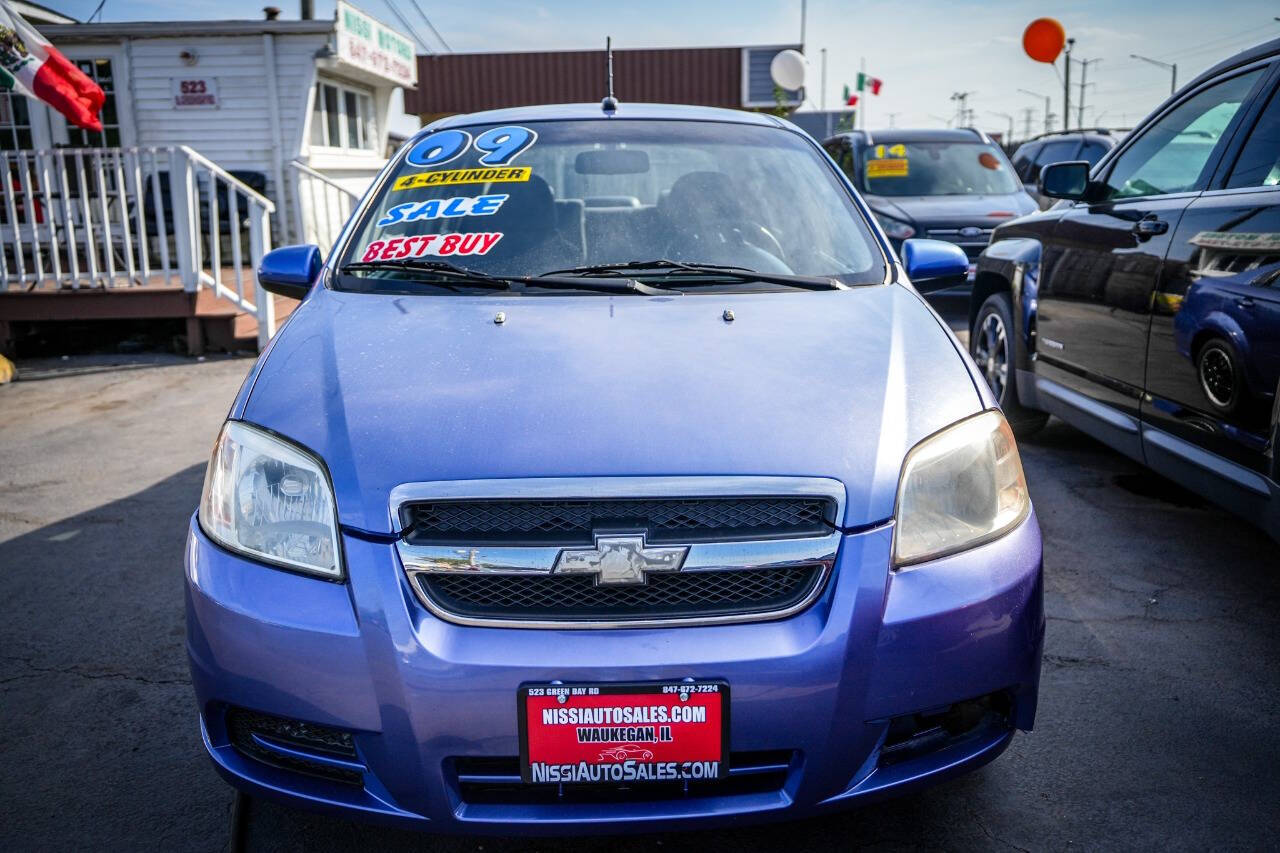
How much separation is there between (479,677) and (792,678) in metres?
0.51

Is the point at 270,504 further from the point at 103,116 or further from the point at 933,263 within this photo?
the point at 103,116

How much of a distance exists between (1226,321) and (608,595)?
7.28ft

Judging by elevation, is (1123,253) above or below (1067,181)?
below

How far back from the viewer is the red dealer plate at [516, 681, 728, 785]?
1.67 m

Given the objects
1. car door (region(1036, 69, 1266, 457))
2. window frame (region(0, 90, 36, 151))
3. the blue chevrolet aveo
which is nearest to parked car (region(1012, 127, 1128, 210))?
car door (region(1036, 69, 1266, 457))

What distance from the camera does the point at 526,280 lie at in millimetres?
2648

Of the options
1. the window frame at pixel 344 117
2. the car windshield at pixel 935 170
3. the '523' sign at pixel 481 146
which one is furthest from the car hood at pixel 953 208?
the window frame at pixel 344 117

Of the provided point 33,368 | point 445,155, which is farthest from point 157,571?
point 33,368

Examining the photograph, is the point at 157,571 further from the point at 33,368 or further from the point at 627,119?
the point at 33,368

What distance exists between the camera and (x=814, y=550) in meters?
1.77

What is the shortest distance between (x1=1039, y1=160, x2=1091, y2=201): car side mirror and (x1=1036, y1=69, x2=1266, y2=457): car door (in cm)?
7

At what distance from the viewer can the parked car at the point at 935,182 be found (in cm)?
908

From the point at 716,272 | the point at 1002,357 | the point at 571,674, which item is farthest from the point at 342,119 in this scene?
the point at 571,674

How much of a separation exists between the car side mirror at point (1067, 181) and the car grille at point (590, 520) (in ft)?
9.33
